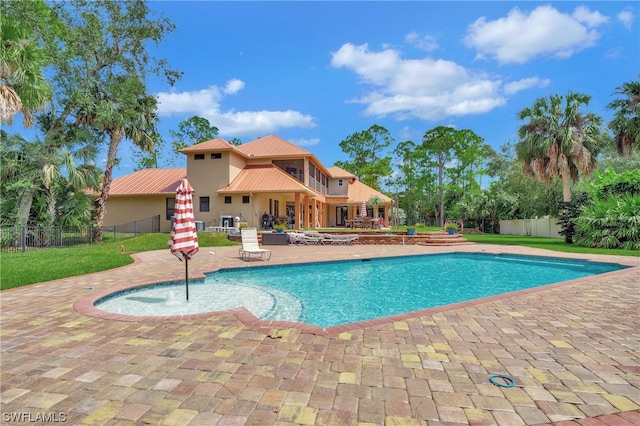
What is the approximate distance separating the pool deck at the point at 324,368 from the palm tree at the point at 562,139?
61.9 feet

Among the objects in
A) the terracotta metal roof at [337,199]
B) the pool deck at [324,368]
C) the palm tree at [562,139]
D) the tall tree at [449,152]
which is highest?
the tall tree at [449,152]

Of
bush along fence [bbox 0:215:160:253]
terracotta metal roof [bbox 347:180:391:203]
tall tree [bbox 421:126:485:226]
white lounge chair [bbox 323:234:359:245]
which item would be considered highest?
tall tree [bbox 421:126:485:226]

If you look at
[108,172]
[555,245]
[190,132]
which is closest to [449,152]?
[555,245]

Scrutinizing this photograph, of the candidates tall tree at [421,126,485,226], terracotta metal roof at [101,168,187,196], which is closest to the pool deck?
terracotta metal roof at [101,168,187,196]

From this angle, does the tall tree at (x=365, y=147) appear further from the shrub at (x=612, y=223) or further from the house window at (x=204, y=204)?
the shrub at (x=612, y=223)

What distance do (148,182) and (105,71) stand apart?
30.5 ft

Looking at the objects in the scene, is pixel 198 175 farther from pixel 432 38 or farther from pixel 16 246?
pixel 432 38

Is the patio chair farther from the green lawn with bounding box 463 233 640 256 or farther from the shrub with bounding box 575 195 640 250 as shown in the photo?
the shrub with bounding box 575 195 640 250

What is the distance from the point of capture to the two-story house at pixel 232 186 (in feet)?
76.6

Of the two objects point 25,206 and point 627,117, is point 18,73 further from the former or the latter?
point 627,117

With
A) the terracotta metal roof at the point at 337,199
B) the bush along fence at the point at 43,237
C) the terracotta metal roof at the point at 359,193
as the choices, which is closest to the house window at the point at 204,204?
the bush along fence at the point at 43,237

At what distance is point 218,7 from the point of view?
1198 cm

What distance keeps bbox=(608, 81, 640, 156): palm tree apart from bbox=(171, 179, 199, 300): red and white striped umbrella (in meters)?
22.9

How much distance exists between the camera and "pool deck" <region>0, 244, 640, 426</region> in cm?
251
